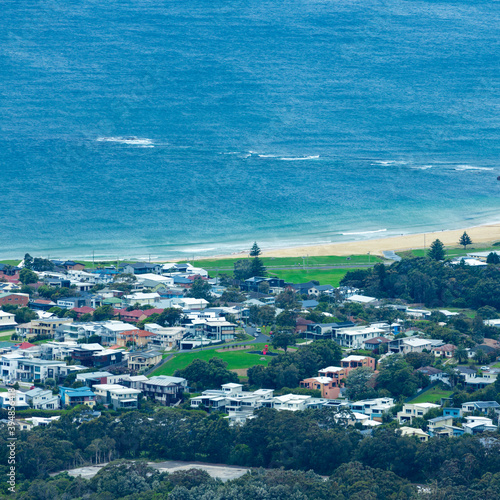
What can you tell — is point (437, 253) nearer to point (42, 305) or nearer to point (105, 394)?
point (42, 305)

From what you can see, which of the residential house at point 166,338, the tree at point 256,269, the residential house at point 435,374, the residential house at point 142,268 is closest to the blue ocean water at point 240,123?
the residential house at point 142,268

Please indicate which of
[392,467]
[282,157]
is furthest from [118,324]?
[282,157]

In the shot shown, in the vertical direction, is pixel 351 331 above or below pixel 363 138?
below

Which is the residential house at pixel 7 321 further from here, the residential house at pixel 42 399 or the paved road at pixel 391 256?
the paved road at pixel 391 256

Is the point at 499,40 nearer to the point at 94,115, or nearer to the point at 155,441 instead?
the point at 94,115

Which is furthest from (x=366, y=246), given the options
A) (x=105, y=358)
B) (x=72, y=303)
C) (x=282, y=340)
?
(x=105, y=358)

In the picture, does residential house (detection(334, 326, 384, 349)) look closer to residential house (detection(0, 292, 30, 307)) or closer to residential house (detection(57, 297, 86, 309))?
residential house (detection(57, 297, 86, 309))
